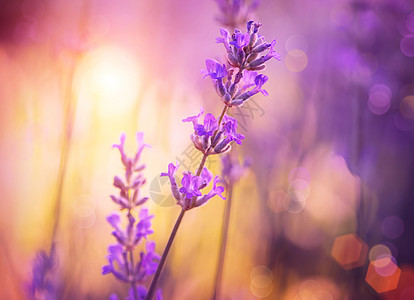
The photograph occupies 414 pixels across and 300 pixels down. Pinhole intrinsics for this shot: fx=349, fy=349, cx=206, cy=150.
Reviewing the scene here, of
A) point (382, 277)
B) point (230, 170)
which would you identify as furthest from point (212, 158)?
point (382, 277)

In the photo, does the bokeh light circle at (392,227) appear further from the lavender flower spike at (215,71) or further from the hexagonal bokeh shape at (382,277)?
the lavender flower spike at (215,71)

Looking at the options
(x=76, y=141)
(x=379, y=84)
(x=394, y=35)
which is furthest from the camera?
(x=394, y=35)

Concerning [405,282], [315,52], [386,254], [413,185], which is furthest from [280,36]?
[405,282]

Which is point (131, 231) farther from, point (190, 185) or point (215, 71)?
point (215, 71)

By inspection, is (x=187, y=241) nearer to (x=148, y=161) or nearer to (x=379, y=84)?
(x=148, y=161)

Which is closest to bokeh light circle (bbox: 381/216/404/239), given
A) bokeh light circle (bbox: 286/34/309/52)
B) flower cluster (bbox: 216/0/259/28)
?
bokeh light circle (bbox: 286/34/309/52)

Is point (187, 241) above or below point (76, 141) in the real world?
below

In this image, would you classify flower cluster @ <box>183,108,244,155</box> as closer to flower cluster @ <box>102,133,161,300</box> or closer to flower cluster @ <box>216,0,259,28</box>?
flower cluster @ <box>102,133,161,300</box>
